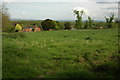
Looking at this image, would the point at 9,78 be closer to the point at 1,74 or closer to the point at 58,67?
the point at 1,74

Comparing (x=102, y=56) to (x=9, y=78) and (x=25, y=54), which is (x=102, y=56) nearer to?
(x=25, y=54)

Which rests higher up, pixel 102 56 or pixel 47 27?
pixel 47 27

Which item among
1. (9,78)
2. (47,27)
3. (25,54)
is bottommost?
(9,78)

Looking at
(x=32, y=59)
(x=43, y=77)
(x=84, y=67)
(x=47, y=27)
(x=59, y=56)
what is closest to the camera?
(x=43, y=77)

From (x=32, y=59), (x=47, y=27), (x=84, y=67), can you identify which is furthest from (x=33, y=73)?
(x=47, y=27)

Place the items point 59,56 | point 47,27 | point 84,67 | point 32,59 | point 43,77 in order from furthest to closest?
1. point 47,27
2. point 59,56
3. point 32,59
4. point 84,67
5. point 43,77

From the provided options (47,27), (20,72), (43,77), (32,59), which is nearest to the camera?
(43,77)

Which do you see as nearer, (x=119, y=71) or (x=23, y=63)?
(x=119, y=71)

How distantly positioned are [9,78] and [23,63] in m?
1.29

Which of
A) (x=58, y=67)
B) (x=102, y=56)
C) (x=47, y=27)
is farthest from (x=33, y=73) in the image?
(x=47, y=27)

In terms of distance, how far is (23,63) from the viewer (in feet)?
21.0

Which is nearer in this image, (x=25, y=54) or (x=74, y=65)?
(x=74, y=65)

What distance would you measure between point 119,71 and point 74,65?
1690mm

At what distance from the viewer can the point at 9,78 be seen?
17.0ft
